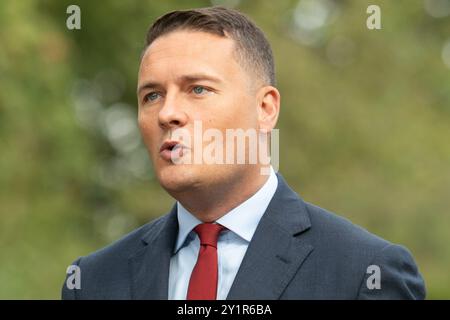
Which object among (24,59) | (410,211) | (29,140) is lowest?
(410,211)

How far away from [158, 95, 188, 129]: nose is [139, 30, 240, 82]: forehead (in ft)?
0.33

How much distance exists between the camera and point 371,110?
1257 centimetres

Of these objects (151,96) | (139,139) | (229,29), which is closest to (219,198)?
(151,96)

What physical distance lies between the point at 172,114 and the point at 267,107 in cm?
54

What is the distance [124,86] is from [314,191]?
295 centimetres

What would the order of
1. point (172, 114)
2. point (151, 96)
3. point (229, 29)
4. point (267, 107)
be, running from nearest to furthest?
1. point (172, 114)
2. point (151, 96)
3. point (229, 29)
4. point (267, 107)

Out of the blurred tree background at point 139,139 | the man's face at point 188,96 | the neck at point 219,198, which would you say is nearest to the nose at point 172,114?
the man's face at point 188,96

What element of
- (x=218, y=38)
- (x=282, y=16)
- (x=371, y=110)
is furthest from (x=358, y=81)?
(x=218, y=38)

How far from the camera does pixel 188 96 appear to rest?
3590mm

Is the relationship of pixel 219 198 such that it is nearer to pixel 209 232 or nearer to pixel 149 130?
pixel 209 232

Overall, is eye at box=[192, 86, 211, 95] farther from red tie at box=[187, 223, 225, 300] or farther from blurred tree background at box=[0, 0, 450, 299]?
blurred tree background at box=[0, 0, 450, 299]

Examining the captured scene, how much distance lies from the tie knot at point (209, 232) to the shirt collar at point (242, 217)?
2 centimetres

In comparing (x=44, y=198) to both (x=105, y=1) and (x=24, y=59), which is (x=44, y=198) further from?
(x=105, y=1)

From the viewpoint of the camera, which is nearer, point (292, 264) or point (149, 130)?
point (292, 264)
